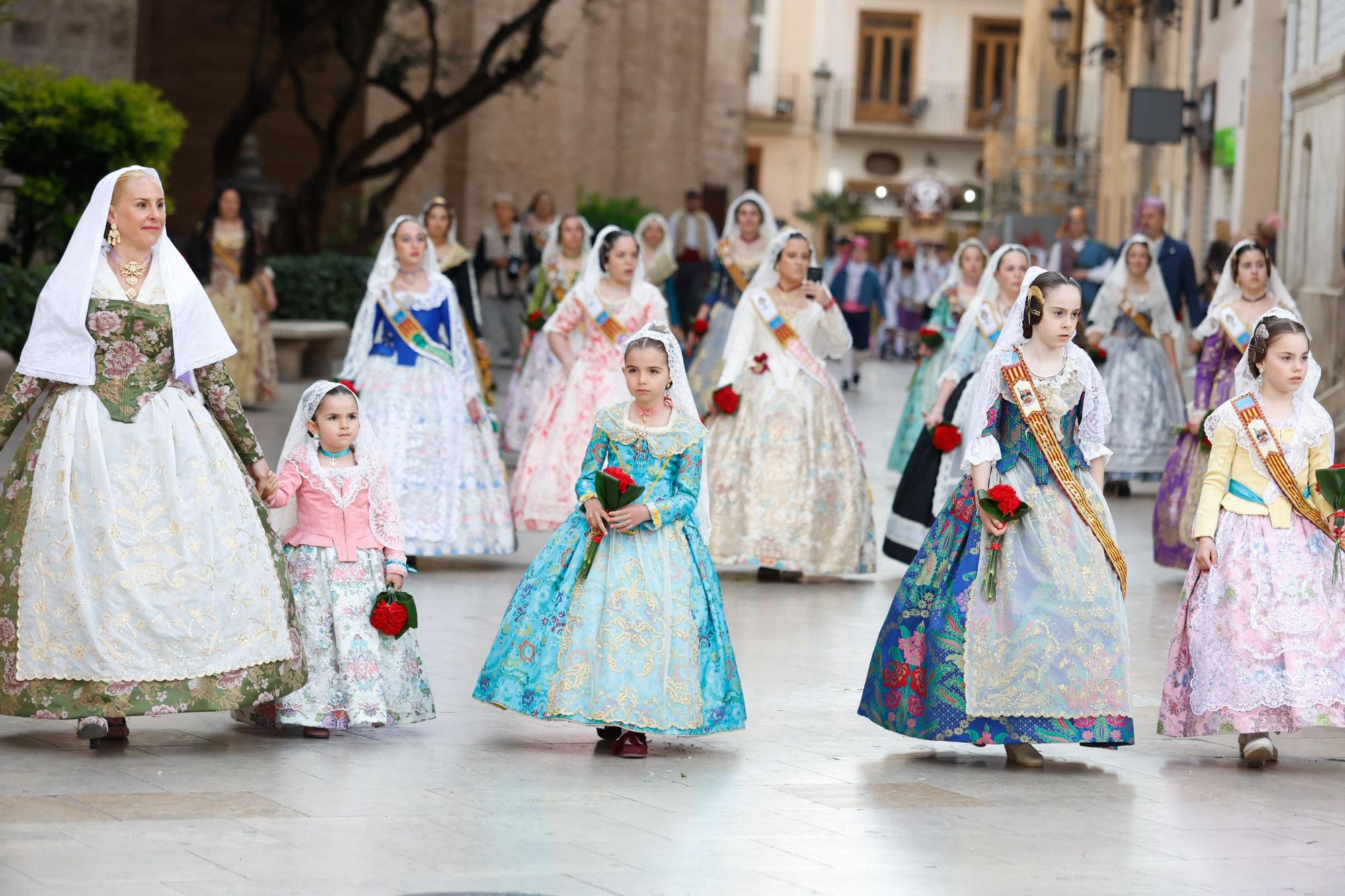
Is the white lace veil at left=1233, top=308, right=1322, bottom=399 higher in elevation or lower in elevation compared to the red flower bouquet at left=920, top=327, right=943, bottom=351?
lower

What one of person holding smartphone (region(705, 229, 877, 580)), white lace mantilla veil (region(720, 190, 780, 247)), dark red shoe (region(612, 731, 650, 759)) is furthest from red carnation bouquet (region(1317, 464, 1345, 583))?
white lace mantilla veil (region(720, 190, 780, 247))

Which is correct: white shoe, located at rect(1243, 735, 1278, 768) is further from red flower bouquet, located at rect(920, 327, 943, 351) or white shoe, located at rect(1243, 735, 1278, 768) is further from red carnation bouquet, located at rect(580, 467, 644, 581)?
red flower bouquet, located at rect(920, 327, 943, 351)

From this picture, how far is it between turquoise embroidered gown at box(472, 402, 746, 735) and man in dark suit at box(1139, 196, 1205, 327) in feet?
27.0

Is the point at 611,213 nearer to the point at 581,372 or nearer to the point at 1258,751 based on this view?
the point at 581,372

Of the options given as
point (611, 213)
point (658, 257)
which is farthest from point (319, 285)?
point (658, 257)

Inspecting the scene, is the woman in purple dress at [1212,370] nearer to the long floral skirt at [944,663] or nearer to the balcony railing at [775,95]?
the long floral skirt at [944,663]

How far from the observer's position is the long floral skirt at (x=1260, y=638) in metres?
7.05

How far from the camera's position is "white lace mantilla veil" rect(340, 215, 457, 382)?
1084 cm

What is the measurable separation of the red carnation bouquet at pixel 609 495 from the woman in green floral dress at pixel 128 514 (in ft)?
3.21

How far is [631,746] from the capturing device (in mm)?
6930

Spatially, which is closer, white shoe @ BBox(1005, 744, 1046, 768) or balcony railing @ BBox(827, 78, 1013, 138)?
white shoe @ BBox(1005, 744, 1046, 768)

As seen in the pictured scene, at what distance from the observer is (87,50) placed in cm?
2209

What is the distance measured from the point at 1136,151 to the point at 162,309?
31.6m

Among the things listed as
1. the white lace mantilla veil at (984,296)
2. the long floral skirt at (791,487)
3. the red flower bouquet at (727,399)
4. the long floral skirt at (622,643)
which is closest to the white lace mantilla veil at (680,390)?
the long floral skirt at (622,643)
